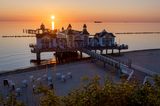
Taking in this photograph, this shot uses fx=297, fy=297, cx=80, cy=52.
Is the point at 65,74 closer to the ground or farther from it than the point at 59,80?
farther from it

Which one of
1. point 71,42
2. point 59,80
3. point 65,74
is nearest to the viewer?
point 59,80

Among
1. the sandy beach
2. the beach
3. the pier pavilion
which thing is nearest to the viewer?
the sandy beach

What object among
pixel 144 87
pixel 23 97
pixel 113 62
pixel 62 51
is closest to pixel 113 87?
pixel 144 87

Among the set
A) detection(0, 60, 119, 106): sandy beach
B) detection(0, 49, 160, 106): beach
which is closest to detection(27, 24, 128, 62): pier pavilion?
detection(0, 49, 160, 106): beach

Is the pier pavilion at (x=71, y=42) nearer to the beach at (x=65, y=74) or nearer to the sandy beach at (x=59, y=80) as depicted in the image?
the beach at (x=65, y=74)

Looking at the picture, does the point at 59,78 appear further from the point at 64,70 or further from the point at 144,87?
the point at 144,87

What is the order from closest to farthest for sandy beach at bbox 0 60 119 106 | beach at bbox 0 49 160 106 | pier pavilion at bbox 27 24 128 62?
sandy beach at bbox 0 60 119 106, beach at bbox 0 49 160 106, pier pavilion at bbox 27 24 128 62

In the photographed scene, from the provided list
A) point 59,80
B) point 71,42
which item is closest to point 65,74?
point 59,80

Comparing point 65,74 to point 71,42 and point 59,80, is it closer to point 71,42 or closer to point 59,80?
→ point 59,80

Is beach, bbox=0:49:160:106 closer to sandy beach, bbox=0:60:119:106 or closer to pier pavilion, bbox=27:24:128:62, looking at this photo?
sandy beach, bbox=0:60:119:106

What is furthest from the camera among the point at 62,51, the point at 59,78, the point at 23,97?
the point at 62,51

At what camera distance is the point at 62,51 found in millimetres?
49906

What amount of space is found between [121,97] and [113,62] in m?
27.6

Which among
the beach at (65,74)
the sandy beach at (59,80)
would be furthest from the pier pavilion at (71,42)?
the sandy beach at (59,80)
